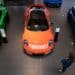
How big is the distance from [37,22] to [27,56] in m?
1.64

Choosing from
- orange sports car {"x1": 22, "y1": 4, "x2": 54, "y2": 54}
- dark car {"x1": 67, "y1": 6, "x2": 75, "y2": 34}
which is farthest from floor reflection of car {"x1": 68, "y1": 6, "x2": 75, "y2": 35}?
orange sports car {"x1": 22, "y1": 4, "x2": 54, "y2": 54}

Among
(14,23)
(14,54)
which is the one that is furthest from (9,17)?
(14,54)

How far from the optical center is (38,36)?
9.05 m

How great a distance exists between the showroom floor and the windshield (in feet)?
2.95

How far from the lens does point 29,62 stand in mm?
8594

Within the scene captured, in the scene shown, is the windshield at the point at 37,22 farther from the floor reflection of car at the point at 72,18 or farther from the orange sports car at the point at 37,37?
the floor reflection of car at the point at 72,18

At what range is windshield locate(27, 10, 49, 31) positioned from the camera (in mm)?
9422

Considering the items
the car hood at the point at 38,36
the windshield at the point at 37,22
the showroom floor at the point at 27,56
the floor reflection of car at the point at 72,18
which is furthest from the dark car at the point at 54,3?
the car hood at the point at 38,36

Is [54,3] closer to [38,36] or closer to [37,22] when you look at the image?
[37,22]

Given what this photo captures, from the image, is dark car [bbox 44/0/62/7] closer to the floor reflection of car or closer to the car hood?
the floor reflection of car

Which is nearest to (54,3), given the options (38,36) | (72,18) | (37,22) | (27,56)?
(72,18)

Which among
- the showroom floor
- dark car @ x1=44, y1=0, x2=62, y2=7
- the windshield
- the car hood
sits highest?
the windshield

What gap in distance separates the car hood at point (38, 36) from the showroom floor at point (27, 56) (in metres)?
0.59

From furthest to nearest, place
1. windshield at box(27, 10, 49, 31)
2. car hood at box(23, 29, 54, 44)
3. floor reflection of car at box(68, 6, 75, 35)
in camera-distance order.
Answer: floor reflection of car at box(68, 6, 75, 35) < windshield at box(27, 10, 49, 31) < car hood at box(23, 29, 54, 44)
